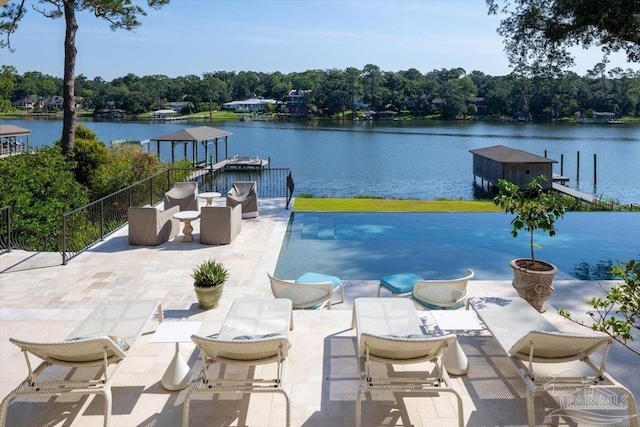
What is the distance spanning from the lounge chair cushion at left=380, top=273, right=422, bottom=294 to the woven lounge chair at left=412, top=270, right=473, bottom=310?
0.55 metres

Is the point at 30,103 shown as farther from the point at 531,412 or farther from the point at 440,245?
the point at 531,412

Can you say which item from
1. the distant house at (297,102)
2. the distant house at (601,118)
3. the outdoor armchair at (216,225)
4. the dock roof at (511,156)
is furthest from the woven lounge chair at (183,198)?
the distant house at (297,102)

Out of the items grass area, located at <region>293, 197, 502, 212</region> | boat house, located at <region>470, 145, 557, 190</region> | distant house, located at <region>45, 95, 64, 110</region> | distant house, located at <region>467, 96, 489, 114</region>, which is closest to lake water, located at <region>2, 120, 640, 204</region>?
boat house, located at <region>470, 145, 557, 190</region>

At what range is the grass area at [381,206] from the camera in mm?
13126

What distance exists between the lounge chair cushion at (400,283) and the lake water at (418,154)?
18891 mm

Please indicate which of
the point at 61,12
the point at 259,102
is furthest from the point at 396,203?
the point at 259,102

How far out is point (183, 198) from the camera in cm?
1084

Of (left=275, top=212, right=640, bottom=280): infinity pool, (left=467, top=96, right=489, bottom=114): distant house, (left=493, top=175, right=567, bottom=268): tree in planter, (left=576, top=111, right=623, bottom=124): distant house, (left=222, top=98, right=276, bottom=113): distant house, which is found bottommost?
(left=275, top=212, right=640, bottom=280): infinity pool

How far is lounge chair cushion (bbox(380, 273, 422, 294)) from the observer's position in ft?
19.8

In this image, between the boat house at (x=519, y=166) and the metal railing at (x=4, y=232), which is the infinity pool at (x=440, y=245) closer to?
the metal railing at (x=4, y=232)

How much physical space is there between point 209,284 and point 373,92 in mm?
86504

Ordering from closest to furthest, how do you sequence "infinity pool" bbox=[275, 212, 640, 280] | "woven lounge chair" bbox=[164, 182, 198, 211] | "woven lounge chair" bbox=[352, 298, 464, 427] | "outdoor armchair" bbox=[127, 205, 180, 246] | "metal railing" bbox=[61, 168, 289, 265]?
1. "woven lounge chair" bbox=[352, 298, 464, 427]
2. "infinity pool" bbox=[275, 212, 640, 280]
3. "outdoor armchair" bbox=[127, 205, 180, 246]
4. "metal railing" bbox=[61, 168, 289, 265]
5. "woven lounge chair" bbox=[164, 182, 198, 211]

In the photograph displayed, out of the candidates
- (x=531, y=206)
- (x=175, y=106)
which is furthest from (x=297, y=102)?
(x=531, y=206)

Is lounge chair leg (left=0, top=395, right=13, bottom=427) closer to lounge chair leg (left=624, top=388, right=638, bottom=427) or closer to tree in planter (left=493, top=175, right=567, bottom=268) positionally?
lounge chair leg (left=624, top=388, right=638, bottom=427)
